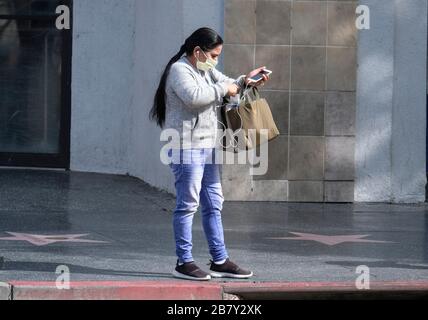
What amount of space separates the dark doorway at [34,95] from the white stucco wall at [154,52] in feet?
3.16

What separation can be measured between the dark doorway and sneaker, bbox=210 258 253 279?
23.2 feet

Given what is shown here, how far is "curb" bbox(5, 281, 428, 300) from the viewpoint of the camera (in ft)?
27.3

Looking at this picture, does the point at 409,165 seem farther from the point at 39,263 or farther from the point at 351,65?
the point at 39,263

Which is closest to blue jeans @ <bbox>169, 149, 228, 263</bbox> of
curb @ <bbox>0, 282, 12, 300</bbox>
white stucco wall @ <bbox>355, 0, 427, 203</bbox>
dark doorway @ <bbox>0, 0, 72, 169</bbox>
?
curb @ <bbox>0, 282, 12, 300</bbox>

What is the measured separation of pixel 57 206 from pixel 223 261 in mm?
4460

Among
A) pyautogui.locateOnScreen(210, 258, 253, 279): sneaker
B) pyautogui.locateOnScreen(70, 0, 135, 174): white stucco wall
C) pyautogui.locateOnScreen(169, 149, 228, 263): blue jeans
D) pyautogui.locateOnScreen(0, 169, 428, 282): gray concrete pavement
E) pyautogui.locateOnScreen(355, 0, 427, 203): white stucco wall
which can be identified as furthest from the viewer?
pyautogui.locateOnScreen(70, 0, 135, 174): white stucco wall

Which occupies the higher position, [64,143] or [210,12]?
[210,12]

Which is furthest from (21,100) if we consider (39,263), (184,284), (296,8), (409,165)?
(184,284)

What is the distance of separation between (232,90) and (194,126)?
15.7 inches

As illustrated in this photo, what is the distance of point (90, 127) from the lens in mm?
15695

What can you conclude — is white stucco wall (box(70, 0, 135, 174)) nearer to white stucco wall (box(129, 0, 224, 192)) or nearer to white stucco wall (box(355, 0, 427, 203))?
white stucco wall (box(129, 0, 224, 192))

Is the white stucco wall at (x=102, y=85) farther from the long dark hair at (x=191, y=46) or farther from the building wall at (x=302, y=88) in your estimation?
the long dark hair at (x=191, y=46)

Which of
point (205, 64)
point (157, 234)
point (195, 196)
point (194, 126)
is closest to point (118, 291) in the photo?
point (195, 196)

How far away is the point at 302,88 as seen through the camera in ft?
46.1
